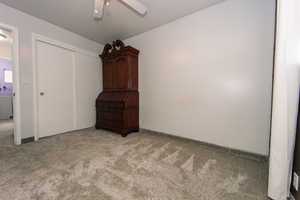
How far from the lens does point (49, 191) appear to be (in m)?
1.10

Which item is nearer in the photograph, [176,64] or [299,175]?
[299,175]

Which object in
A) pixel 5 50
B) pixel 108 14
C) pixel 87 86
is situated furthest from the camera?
pixel 5 50

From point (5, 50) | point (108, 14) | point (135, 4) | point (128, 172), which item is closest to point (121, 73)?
point (108, 14)

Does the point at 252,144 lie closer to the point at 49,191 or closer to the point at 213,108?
the point at 213,108

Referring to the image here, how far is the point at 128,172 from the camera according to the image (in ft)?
4.58

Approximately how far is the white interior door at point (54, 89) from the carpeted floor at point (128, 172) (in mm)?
586

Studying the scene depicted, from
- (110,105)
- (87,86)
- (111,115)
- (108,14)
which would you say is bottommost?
(111,115)

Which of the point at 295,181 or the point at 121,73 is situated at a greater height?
the point at 121,73

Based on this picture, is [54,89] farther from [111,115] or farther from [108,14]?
[108,14]

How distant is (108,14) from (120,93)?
5.16 feet

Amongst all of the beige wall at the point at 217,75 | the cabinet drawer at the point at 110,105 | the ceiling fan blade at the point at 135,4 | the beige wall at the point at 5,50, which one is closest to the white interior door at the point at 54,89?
the cabinet drawer at the point at 110,105

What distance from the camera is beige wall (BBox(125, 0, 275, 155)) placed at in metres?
1.69

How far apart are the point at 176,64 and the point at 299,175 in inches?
83.1

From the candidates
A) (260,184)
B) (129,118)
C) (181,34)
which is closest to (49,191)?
(129,118)
